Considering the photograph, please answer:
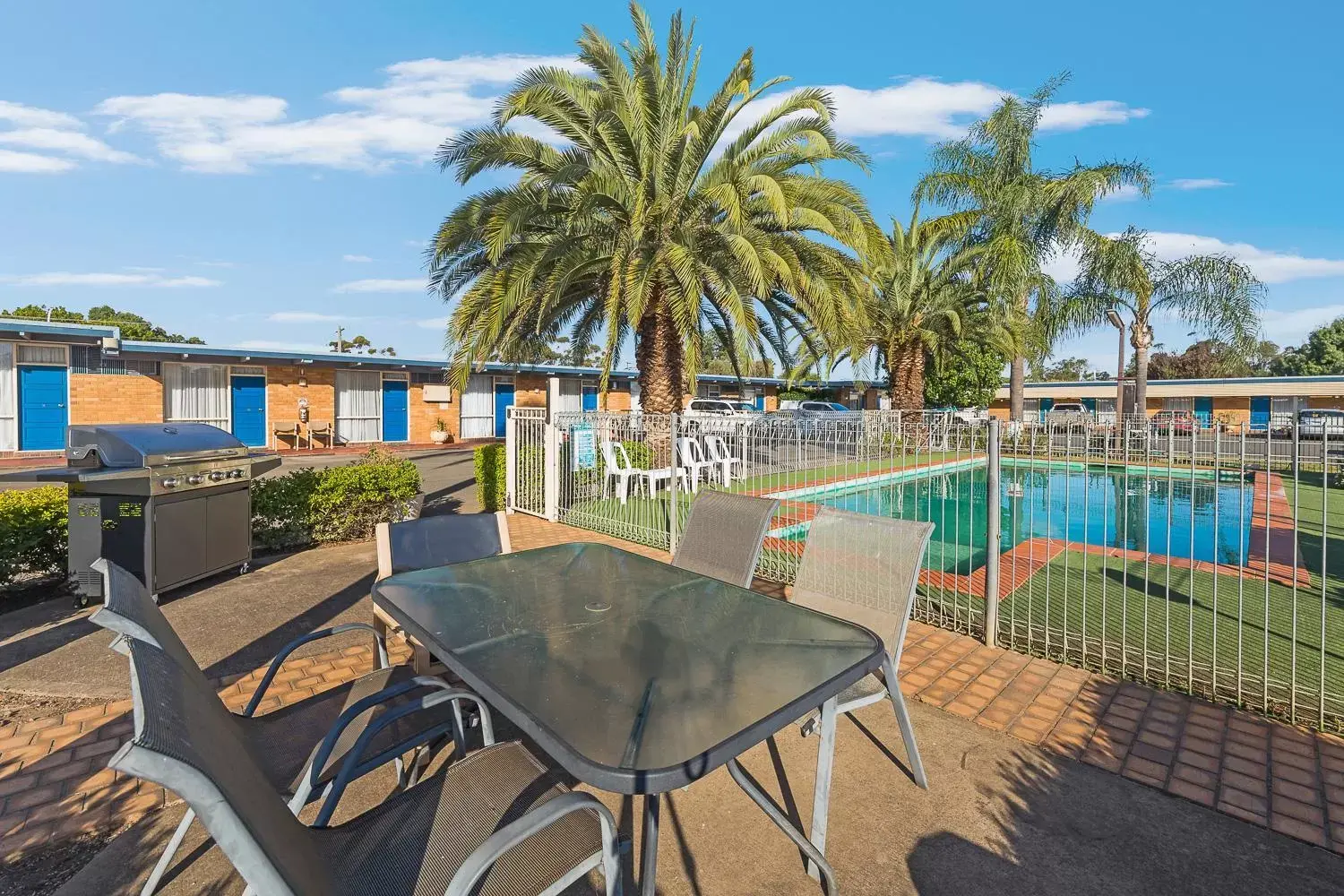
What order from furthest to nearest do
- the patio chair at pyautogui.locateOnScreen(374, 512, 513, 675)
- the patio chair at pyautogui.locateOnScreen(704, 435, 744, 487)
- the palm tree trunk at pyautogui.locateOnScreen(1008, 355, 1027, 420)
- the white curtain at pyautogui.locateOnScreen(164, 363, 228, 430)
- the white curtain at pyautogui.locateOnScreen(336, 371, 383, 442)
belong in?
1. the white curtain at pyautogui.locateOnScreen(336, 371, 383, 442)
2. the palm tree trunk at pyautogui.locateOnScreen(1008, 355, 1027, 420)
3. the white curtain at pyautogui.locateOnScreen(164, 363, 228, 430)
4. the patio chair at pyautogui.locateOnScreen(704, 435, 744, 487)
5. the patio chair at pyautogui.locateOnScreen(374, 512, 513, 675)

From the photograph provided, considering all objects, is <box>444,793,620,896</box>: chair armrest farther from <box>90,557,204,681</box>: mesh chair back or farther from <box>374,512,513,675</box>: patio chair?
<box>374,512,513,675</box>: patio chair

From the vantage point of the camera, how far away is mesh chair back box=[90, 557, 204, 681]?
1577 mm

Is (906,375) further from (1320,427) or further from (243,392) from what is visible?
(243,392)

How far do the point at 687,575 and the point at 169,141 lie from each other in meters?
19.5

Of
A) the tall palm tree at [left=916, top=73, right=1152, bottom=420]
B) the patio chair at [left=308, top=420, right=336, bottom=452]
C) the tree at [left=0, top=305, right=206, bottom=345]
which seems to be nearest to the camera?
the tall palm tree at [left=916, top=73, right=1152, bottom=420]

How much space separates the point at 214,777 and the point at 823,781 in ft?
6.28

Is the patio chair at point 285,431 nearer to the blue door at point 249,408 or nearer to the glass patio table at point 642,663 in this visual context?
the blue door at point 249,408

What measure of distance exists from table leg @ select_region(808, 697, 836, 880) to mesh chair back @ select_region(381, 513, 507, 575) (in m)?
2.17

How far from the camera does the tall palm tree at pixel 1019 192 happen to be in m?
17.8

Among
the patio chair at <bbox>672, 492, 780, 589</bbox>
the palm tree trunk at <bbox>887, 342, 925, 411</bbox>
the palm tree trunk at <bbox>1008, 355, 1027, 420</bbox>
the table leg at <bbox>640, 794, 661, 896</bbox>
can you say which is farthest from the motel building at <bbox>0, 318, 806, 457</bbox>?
the palm tree trunk at <bbox>1008, 355, 1027, 420</bbox>

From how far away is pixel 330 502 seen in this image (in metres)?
7.29

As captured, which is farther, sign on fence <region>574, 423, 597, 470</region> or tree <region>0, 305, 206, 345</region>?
tree <region>0, 305, 206, 345</region>

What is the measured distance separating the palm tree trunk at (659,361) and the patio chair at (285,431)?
15.2m

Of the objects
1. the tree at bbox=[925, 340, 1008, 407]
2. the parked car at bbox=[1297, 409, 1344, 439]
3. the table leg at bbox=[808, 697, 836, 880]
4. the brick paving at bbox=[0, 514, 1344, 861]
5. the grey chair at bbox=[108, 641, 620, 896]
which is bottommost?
the brick paving at bbox=[0, 514, 1344, 861]
